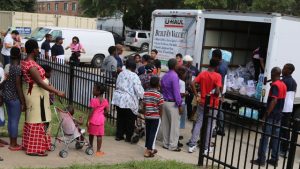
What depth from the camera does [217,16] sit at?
10227 millimetres

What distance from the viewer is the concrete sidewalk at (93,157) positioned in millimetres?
6078

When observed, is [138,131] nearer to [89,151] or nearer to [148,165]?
[89,151]

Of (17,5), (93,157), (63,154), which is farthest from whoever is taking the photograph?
(17,5)

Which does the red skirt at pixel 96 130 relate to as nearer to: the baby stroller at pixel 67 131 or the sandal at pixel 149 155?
the baby stroller at pixel 67 131

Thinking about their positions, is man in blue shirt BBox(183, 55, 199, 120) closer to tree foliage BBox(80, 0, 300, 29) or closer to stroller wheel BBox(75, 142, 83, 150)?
stroller wheel BBox(75, 142, 83, 150)

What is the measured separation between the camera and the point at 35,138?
6.32 meters

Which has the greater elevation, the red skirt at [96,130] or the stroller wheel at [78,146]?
the red skirt at [96,130]

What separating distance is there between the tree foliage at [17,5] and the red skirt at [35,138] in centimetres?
3381

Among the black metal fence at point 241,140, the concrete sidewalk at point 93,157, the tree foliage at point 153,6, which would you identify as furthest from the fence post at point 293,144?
the tree foliage at point 153,6

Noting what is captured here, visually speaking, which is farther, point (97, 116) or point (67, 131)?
point (97, 116)

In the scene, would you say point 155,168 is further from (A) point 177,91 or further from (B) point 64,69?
(B) point 64,69

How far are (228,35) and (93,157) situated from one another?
6727mm

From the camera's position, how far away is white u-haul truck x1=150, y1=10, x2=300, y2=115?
898cm

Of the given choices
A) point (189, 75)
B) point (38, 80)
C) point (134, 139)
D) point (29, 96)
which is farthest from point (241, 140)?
point (189, 75)
